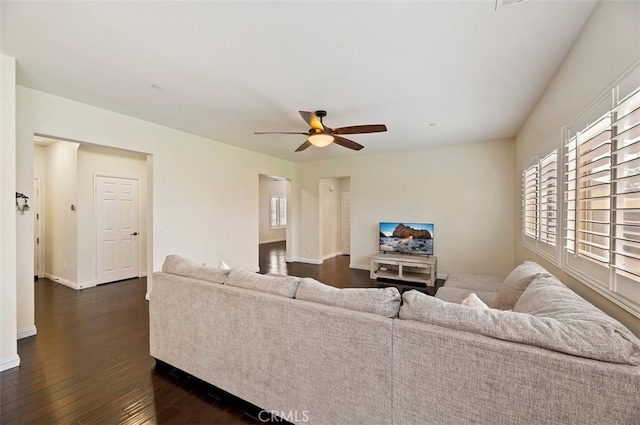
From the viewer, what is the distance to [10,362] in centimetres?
229

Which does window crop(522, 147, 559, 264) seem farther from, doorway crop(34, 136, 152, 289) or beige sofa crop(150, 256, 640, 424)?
doorway crop(34, 136, 152, 289)

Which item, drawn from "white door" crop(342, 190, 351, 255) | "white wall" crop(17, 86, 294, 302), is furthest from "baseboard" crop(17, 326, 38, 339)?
"white door" crop(342, 190, 351, 255)

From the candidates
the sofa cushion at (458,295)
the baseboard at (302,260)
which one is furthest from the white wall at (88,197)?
the sofa cushion at (458,295)

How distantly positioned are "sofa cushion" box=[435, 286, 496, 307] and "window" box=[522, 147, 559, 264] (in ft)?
2.18

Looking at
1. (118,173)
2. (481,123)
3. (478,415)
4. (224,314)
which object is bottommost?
(478,415)

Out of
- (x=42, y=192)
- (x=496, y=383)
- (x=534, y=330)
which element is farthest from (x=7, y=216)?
(x=42, y=192)

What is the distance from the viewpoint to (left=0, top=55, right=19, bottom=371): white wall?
7.48ft

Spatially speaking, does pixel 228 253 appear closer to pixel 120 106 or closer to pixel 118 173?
pixel 118 173

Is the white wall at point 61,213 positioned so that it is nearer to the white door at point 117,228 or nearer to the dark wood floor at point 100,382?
the white door at point 117,228

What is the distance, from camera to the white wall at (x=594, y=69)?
1.40 metres

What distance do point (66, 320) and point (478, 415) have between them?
4.36 metres

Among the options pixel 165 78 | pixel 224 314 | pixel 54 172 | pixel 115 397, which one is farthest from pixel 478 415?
pixel 54 172

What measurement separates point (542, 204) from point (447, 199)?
7.75 feet

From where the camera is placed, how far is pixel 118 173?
5.20m
